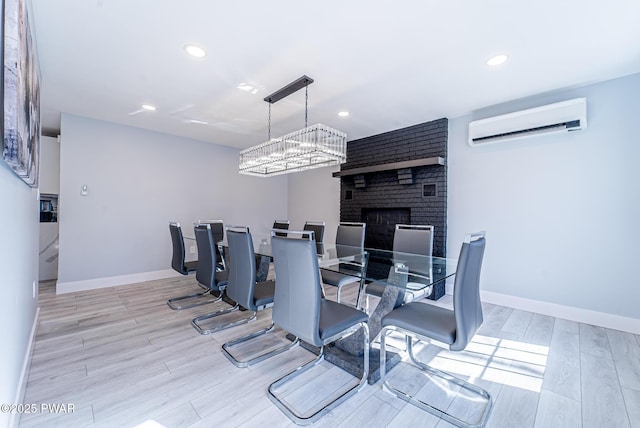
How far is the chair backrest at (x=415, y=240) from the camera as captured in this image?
3.01m

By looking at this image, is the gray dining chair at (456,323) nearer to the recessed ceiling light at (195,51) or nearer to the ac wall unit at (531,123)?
the ac wall unit at (531,123)

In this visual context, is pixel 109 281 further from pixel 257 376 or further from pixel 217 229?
pixel 257 376

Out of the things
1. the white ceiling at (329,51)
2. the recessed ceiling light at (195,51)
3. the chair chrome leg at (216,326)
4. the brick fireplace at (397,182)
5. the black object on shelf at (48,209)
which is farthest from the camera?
the black object on shelf at (48,209)

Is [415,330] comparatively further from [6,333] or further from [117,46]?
[117,46]

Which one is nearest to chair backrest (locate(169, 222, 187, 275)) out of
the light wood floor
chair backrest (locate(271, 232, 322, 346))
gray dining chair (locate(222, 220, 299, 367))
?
the light wood floor

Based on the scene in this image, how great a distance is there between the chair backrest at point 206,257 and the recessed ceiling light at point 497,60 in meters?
2.92

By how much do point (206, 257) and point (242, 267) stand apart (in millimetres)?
780

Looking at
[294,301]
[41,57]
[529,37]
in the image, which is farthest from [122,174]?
[529,37]

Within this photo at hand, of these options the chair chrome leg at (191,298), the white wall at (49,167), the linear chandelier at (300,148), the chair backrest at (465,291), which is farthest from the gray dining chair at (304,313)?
the white wall at (49,167)

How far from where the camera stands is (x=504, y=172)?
3.42 meters

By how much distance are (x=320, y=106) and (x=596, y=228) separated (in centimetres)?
323

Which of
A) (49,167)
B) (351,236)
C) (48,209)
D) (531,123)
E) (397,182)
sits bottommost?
(351,236)

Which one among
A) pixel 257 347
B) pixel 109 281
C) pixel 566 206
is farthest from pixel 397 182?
pixel 109 281

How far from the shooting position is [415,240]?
3135 millimetres
